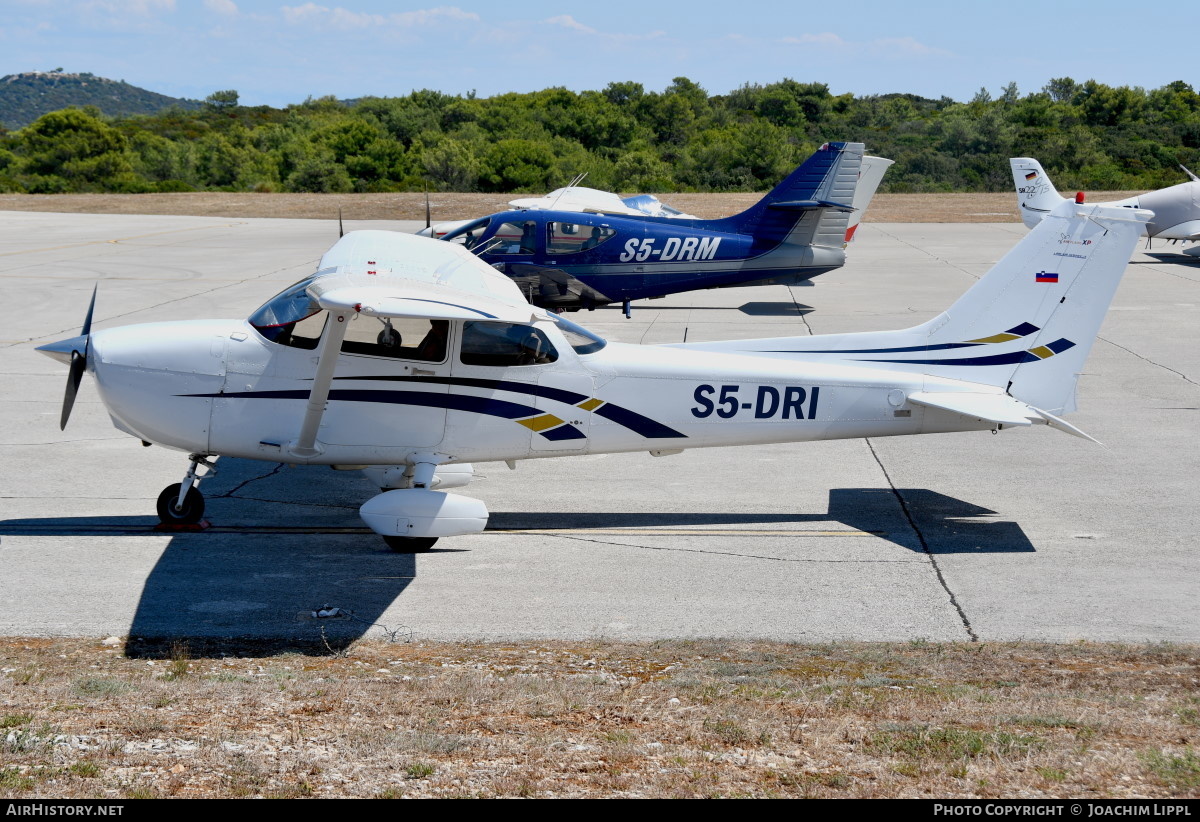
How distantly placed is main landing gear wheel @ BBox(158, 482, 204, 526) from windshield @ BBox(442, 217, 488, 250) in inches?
418

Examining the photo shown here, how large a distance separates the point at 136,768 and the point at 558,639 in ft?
9.77

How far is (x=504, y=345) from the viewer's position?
30.3ft

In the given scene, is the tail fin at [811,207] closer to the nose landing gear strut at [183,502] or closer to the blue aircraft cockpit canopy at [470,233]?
the blue aircraft cockpit canopy at [470,233]

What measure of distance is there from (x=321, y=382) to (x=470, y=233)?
11.4 m

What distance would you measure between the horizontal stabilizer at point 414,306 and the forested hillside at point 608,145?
154 feet

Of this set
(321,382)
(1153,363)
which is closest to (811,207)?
(1153,363)

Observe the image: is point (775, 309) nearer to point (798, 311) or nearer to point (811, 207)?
point (798, 311)

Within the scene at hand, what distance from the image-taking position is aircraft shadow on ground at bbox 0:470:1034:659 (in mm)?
7523

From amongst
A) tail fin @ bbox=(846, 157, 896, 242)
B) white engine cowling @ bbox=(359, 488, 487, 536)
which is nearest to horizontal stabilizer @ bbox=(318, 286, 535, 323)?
white engine cowling @ bbox=(359, 488, 487, 536)

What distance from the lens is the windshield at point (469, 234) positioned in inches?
768

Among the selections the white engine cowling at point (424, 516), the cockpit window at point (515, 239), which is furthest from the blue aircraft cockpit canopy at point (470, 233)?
the white engine cowling at point (424, 516)

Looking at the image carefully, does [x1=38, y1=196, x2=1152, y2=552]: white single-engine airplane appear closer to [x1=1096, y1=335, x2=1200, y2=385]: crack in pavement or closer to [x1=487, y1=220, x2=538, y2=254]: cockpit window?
[x1=1096, y1=335, x2=1200, y2=385]: crack in pavement
